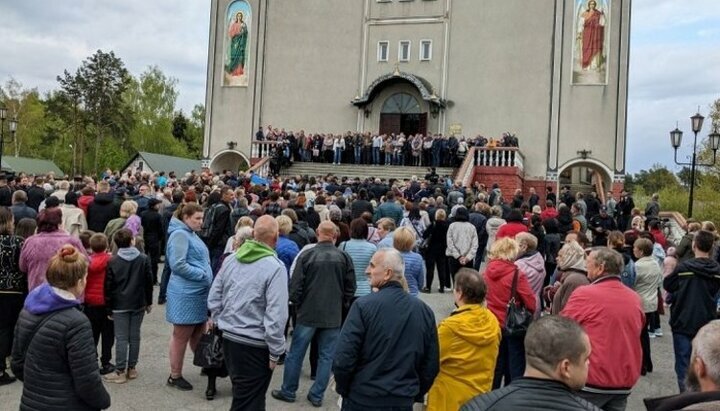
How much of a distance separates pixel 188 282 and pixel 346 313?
185 cm

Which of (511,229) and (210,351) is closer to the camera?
(210,351)

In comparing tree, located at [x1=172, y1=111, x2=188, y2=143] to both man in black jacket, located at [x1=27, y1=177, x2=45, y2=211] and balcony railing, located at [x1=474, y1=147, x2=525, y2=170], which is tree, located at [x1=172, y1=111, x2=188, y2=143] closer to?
balcony railing, located at [x1=474, y1=147, x2=525, y2=170]

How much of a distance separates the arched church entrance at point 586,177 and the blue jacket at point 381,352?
85.9 ft

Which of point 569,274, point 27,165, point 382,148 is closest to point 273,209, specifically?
point 569,274

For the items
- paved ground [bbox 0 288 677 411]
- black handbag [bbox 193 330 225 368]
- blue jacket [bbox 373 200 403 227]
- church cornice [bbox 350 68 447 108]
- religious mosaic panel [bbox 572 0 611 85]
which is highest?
religious mosaic panel [bbox 572 0 611 85]

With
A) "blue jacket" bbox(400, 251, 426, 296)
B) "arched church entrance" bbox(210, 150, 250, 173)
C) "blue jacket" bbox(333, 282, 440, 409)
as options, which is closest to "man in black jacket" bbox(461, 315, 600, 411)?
"blue jacket" bbox(333, 282, 440, 409)

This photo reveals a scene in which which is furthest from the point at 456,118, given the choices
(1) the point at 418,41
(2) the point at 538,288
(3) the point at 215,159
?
(2) the point at 538,288

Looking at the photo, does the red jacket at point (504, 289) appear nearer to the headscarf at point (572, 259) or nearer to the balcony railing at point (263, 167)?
the headscarf at point (572, 259)

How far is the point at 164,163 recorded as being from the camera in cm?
5156

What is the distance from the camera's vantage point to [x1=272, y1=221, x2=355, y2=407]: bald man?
602 centimetres

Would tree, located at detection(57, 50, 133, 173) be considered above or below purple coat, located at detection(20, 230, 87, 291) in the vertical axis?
above

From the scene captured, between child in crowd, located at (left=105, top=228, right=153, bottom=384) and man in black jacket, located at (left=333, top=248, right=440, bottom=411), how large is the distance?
335cm

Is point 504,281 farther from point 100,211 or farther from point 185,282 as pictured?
point 100,211

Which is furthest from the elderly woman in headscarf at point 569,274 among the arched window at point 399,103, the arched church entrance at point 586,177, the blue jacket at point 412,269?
the arched window at point 399,103
